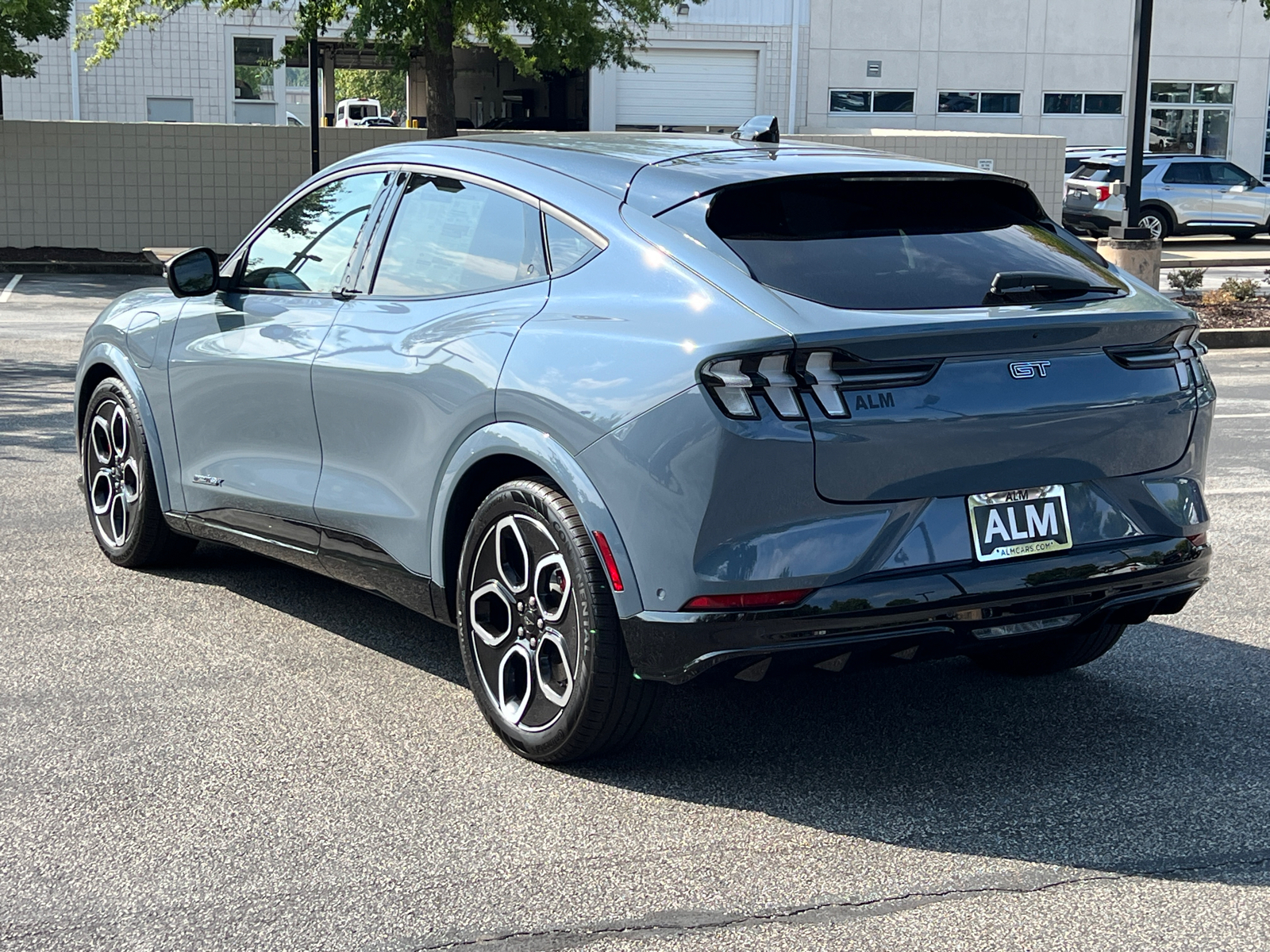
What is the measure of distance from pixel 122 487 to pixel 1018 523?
3.89 meters

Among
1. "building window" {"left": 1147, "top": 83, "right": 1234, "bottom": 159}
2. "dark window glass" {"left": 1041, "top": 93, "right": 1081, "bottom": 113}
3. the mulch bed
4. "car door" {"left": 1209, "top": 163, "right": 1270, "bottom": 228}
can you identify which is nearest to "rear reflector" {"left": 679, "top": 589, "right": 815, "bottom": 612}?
the mulch bed

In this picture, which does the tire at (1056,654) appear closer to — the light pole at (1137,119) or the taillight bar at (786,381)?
the taillight bar at (786,381)

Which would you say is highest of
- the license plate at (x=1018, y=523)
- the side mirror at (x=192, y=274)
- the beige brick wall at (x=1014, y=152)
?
the beige brick wall at (x=1014, y=152)

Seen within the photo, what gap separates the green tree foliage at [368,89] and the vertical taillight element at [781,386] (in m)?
100

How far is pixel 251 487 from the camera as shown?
5.47m

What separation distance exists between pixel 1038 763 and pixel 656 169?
6.54 ft

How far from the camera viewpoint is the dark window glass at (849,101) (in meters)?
41.4

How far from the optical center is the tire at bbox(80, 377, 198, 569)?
6211mm

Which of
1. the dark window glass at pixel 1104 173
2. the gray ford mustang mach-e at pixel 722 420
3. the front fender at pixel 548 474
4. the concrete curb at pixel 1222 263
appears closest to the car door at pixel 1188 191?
the dark window glass at pixel 1104 173

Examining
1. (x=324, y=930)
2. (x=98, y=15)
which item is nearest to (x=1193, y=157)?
(x=98, y=15)

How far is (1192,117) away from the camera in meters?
43.0

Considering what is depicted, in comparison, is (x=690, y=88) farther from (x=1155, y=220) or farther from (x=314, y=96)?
(x=314, y=96)

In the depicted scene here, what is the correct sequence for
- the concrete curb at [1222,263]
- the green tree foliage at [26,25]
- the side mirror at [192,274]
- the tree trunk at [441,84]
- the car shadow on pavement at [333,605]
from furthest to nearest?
the concrete curb at [1222,263]
the tree trunk at [441,84]
the green tree foliage at [26,25]
the side mirror at [192,274]
the car shadow on pavement at [333,605]

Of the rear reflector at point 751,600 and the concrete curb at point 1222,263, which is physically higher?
the rear reflector at point 751,600
